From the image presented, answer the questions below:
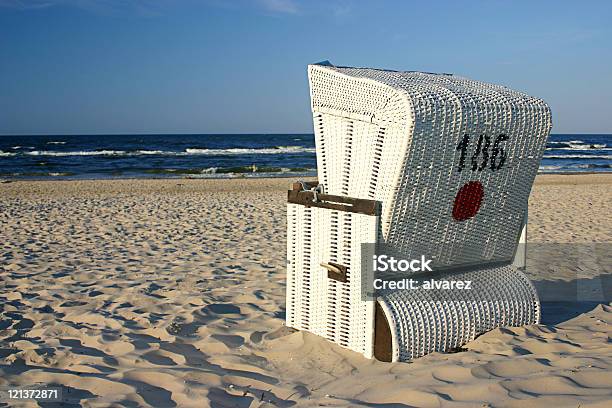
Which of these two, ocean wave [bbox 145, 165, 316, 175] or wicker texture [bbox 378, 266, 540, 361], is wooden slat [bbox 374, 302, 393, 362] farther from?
ocean wave [bbox 145, 165, 316, 175]

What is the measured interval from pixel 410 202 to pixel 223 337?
4.72ft

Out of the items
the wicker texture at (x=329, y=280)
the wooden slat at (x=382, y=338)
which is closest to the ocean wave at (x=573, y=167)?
the wicker texture at (x=329, y=280)

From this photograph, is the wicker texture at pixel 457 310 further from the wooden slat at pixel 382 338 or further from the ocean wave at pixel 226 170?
the ocean wave at pixel 226 170

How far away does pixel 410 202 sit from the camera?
3.05m

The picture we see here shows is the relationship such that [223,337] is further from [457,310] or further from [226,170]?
[226,170]

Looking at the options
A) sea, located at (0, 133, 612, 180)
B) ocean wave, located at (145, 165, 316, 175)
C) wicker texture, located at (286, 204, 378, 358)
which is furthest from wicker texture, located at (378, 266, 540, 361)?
ocean wave, located at (145, 165, 316, 175)

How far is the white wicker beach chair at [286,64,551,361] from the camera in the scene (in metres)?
2.99

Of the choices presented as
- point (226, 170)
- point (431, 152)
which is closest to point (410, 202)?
point (431, 152)

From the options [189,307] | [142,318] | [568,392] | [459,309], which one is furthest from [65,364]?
[568,392]

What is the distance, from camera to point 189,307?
14.2ft

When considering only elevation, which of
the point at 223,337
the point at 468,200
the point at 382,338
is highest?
the point at 468,200

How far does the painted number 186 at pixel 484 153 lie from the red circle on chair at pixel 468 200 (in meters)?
0.11

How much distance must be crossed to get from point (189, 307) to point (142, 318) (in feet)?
1.29

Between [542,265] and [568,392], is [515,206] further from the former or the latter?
[542,265]
